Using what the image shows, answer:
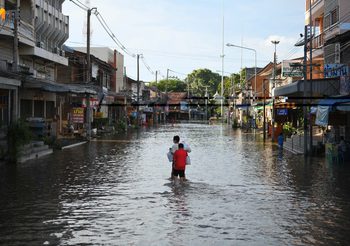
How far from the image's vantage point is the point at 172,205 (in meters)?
12.4

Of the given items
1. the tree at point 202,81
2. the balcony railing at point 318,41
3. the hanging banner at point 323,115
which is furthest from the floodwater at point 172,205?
the tree at point 202,81

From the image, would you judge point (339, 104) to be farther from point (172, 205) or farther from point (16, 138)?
point (16, 138)

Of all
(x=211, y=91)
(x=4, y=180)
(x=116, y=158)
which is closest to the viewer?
(x=4, y=180)

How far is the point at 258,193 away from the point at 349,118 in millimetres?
14358

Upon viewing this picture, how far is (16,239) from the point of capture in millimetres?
8953

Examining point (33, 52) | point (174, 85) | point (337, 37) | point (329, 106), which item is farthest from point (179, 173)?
point (174, 85)

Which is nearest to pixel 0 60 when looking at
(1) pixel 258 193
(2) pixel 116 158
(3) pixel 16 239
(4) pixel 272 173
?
(2) pixel 116 158

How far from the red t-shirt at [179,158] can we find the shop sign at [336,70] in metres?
12.7

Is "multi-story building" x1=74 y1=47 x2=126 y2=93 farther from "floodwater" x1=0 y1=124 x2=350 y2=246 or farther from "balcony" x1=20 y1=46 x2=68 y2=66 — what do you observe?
"floodwater" x1=0 y1=124 x2=350 y2=246

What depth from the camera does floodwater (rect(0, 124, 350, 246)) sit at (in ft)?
30.5

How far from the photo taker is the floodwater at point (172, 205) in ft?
30.5

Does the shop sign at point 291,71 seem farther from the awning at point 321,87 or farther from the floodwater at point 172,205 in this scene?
the floodwater at point 172,205

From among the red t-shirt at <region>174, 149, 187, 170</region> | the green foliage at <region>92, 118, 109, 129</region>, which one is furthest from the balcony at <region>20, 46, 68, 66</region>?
the red t-shirt at <region>174, 149, 187, 170</region>

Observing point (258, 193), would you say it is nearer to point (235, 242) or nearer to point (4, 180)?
point (235, 242)
